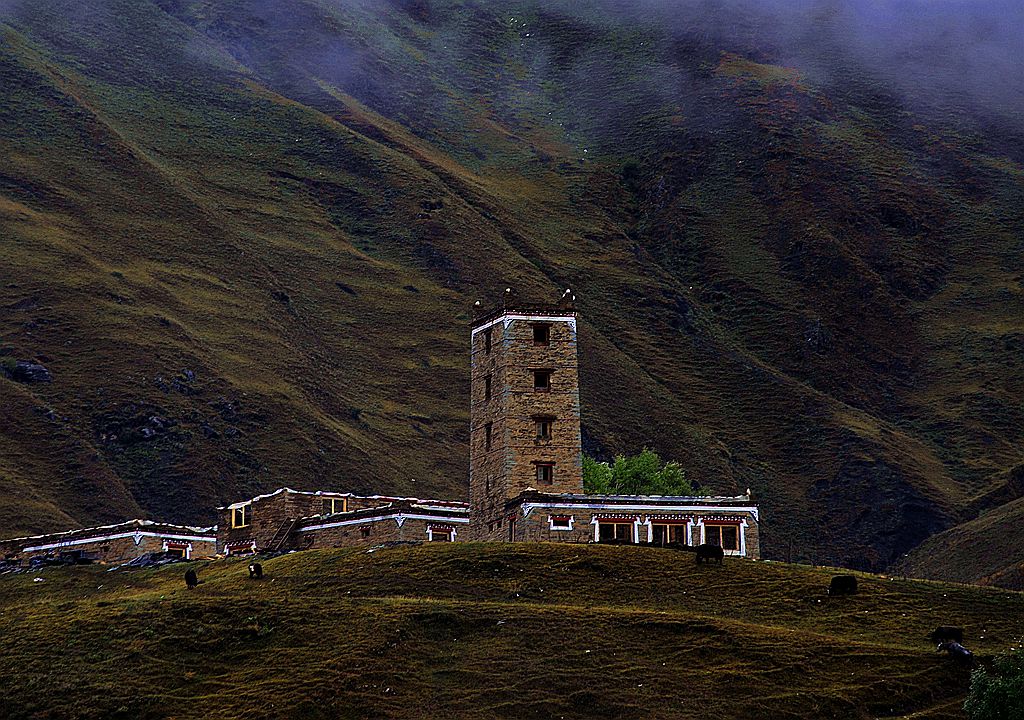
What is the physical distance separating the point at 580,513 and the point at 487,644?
63.8 ft

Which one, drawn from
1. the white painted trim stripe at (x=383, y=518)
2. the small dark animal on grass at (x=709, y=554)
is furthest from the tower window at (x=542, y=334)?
the small dark animal on grass at (x=709, y=554)

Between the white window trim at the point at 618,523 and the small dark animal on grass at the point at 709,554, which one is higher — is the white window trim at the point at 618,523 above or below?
above

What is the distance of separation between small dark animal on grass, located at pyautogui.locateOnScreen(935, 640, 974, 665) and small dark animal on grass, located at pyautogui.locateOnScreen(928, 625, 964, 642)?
0.88m


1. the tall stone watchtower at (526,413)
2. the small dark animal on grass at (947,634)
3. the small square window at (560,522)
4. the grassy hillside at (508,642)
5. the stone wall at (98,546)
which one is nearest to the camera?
the grassy hillside at (508,642)

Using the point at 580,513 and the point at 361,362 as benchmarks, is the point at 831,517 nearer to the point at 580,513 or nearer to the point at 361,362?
the point at 361,362

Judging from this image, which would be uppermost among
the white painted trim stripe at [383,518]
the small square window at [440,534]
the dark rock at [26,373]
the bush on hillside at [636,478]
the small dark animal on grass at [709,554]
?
the dark rock at [26,373]

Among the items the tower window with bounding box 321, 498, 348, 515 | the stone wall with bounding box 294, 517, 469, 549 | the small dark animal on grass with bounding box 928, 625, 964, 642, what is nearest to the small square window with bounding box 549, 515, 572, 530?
the stone wall with bounding box 294, 517, 469, 549

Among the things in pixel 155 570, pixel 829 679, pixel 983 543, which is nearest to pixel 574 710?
pixel 829 679

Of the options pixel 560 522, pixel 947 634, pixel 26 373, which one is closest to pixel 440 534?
pixel 560 522

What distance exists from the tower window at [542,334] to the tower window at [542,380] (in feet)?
5.20

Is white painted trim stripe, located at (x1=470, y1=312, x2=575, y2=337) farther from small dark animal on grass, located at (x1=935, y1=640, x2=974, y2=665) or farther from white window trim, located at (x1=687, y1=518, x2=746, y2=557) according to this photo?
small dark animal on grass, located at (x1=935, y1=640, x2=974, y2=665)

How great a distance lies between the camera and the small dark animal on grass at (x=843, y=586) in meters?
67.1

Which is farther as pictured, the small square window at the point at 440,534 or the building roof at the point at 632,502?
the small square window at the point at 440,534

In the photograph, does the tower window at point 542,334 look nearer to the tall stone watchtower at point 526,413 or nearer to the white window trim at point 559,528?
the tall stone watchtower at point 526,413
